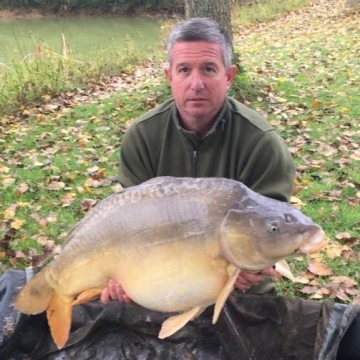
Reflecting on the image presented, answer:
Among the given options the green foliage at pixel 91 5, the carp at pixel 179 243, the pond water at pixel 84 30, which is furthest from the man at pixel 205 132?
the green foliage at pixel 91 5

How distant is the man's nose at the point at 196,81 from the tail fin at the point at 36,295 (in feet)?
2.86

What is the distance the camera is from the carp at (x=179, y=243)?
148cm

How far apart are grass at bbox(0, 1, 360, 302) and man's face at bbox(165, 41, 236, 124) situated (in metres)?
1.13

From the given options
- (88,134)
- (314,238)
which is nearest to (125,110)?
(88,134)

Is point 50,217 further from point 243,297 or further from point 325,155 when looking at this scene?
point 325,155

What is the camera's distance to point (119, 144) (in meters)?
4.95

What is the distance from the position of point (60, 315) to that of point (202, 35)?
1.16m

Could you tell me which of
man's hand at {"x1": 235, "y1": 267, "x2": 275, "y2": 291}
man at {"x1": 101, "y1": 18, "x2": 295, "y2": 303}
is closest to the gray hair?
man at {"x1": 101, "y1": 18, "x2": 295, "y2": 303}

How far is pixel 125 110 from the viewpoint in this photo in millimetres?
5797

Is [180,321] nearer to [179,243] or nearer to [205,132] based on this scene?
[179,243]

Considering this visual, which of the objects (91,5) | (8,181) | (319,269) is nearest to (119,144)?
(8,181)

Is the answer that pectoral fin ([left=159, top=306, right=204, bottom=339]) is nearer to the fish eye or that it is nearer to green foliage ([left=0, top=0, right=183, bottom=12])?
the fish eye

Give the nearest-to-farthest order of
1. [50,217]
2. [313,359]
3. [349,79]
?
[313,359] → [50,217] → [349,79]

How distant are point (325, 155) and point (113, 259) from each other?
2.97 m
